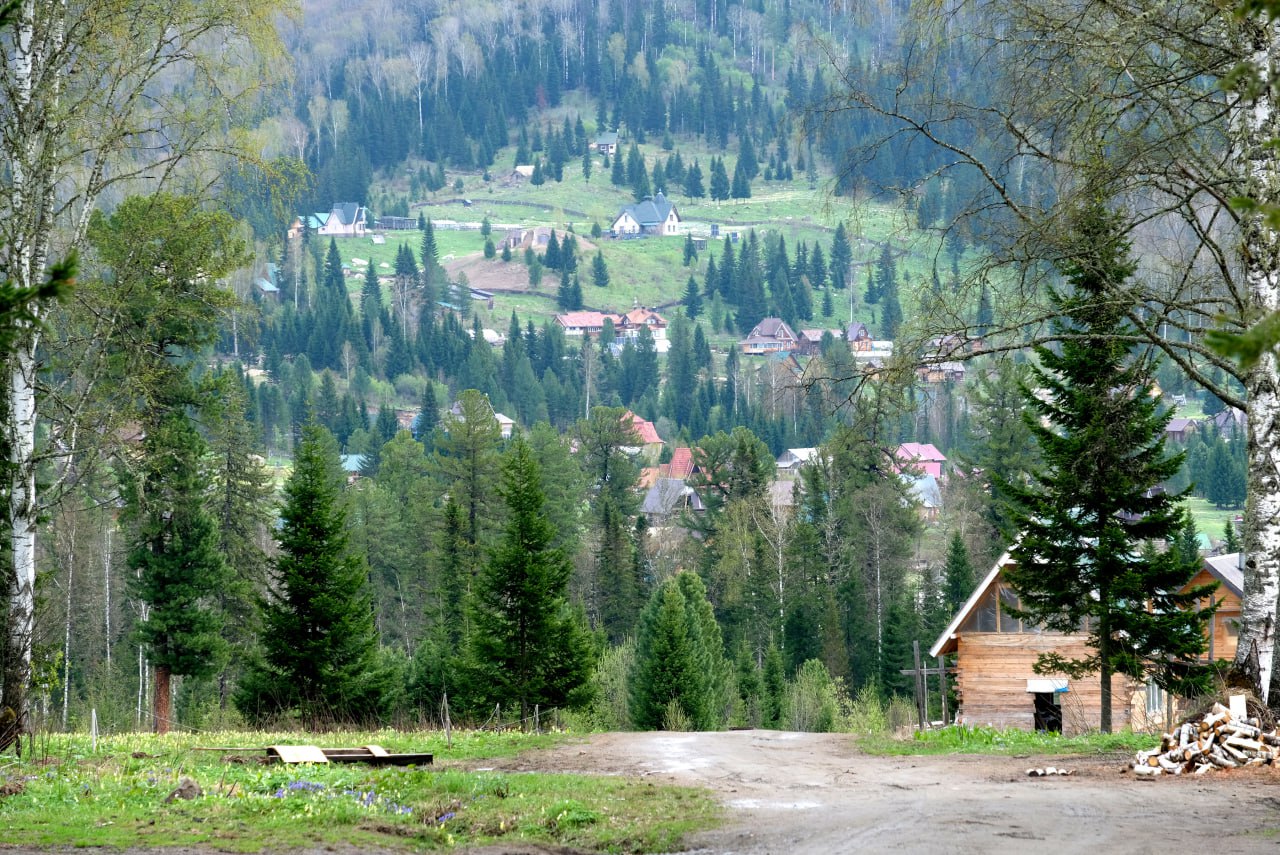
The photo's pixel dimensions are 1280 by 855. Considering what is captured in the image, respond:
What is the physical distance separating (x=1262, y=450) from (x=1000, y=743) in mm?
4920

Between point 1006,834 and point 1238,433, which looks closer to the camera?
point 1006,834

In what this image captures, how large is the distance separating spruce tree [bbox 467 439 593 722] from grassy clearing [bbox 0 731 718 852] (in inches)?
706

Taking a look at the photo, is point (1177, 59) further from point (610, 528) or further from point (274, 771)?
point (610, 528)

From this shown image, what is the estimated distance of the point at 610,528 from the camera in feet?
238

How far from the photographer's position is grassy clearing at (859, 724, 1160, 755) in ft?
47.9

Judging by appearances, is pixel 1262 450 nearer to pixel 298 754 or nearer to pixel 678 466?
pixel 298 754

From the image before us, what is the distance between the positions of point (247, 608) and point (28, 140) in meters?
31.2

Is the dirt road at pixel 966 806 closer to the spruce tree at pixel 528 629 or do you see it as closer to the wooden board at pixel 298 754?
the wooden board at pixel 298 754

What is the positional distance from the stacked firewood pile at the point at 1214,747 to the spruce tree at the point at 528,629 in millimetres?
20900

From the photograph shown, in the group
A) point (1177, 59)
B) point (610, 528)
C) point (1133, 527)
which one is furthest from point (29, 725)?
point (610, 528)

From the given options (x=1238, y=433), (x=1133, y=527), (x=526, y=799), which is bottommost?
(x=526, y=799)

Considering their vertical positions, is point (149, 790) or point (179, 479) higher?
point (179, 479)

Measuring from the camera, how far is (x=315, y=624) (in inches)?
1237

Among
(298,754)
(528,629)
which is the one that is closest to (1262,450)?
(298,754)
